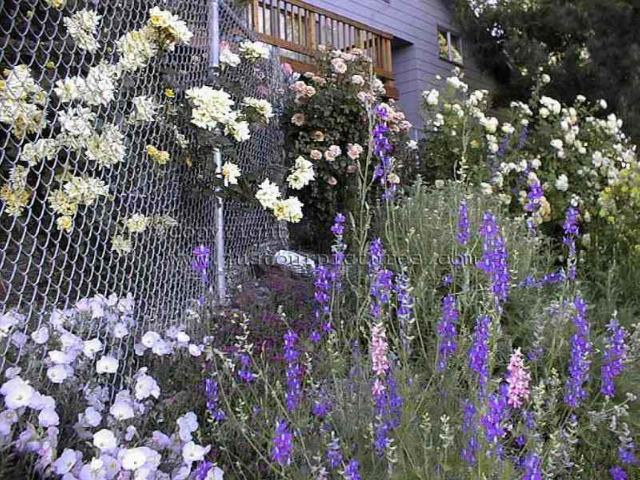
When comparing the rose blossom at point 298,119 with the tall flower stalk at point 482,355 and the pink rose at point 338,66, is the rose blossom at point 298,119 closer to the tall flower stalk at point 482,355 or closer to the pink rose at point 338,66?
the pink rose at point 338,66

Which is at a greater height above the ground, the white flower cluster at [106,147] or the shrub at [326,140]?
the shrub at [326,140]

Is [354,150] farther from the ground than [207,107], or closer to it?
farther from the ground

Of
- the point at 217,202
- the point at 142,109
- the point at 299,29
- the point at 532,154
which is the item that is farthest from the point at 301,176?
the point at 299,29

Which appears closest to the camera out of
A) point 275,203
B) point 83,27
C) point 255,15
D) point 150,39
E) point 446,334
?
point 446,334

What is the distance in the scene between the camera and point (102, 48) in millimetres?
2846

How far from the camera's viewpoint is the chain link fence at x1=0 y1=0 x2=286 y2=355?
98.0 inches

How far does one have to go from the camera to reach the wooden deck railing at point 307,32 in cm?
870

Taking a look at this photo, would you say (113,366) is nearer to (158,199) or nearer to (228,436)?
(228,436)

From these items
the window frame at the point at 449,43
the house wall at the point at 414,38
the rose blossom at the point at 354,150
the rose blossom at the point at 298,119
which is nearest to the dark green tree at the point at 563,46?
the house wall at the point at 414,38

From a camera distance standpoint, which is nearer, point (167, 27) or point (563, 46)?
point (167, 27)

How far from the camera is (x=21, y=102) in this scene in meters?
2.32

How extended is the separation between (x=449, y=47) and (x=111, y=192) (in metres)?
11.5

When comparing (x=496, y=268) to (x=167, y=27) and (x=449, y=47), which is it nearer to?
(x=167, y=27)

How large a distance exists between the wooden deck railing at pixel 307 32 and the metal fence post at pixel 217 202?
447 centimetres
